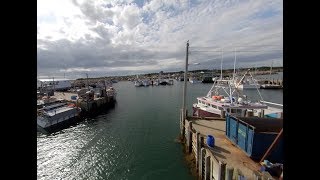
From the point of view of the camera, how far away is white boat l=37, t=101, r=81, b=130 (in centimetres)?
3189

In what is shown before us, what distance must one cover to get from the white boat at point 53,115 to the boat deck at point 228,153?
2274 centimetres

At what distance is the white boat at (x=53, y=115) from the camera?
3189 centimetres

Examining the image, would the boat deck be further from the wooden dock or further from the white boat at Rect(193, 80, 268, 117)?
the white boat at Rect(193, 80, 268, 117)

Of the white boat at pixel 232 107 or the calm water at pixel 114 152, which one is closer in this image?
the calm water at pixel 114 152

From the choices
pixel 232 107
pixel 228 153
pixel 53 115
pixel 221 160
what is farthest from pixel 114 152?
pixel 53 115

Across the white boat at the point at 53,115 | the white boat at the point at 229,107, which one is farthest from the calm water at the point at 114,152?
the white boat at the point at 229,107

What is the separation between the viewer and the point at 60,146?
25.7 metres

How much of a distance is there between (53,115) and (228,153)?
28.2m

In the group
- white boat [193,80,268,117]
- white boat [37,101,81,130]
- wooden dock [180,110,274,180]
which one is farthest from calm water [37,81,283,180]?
white boat [193,80,268,117]

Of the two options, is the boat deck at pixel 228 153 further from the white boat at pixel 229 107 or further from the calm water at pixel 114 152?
the white boat at pixel 229 107

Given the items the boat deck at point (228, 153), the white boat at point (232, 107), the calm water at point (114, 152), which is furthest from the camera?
the white boat at point (232, 107)
